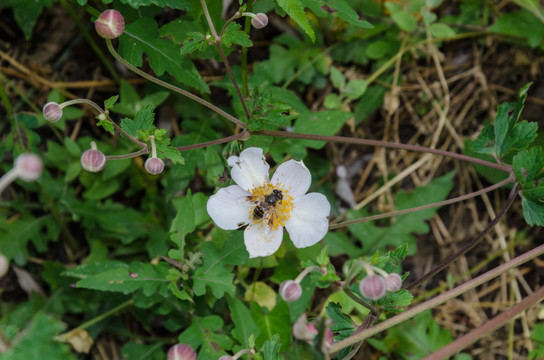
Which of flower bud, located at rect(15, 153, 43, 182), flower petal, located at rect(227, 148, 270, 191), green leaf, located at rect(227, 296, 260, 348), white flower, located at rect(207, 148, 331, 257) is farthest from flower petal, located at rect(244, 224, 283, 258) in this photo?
flower bud, located at rect(15, 153, 43, 182)

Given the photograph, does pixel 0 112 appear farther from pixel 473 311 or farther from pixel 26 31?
pixel 473 311

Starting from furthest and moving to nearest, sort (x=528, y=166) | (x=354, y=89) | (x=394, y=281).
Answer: (x=354, y=89)
(x=528, y=166)
(x=394, y=281)

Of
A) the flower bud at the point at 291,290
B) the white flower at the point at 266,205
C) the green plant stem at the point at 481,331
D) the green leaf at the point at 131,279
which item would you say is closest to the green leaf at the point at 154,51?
→ the white flower at the point at 266,205

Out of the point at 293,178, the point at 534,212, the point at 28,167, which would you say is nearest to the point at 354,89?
the point at 293,178

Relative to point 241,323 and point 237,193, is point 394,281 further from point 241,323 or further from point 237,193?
point 241,323

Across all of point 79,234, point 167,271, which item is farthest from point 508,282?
point 79,234

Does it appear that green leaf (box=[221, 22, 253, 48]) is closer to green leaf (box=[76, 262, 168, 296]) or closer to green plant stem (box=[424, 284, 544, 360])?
green leaf (box=[76, 262, 168, 296])
